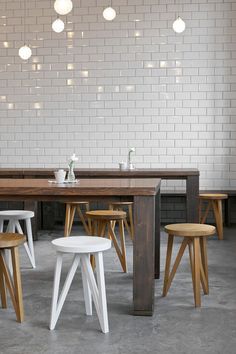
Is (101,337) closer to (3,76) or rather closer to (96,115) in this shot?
(96,115)

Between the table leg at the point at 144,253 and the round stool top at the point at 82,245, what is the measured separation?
0.33 metres

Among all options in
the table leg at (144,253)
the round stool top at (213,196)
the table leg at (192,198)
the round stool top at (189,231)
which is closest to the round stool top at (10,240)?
the table leg at (144,253)

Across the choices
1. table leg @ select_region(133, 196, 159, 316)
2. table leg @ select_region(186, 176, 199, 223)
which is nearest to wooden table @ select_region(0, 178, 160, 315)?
table leg @ select_region(133, 196, 159, 316)

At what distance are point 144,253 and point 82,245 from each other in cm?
54

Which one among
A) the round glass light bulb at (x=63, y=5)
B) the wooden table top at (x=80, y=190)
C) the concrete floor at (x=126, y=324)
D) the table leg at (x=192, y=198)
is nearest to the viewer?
the concrete floor at (x=126, y=324)

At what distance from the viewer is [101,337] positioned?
3.29m

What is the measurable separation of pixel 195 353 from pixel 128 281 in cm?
173

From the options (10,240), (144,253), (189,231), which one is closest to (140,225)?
(144,253)

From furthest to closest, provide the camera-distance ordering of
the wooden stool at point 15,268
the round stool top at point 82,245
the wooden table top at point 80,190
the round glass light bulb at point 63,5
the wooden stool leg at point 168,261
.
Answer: the round glass light bulb at point 63,5 < the wooden stool leg at point 168,261 < the wooden table top at point 80,190 < the wooden stool at point 15,268 < the round stool top at point 82,245

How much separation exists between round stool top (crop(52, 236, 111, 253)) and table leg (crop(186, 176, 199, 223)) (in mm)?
3422

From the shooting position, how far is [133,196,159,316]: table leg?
370 centimetres

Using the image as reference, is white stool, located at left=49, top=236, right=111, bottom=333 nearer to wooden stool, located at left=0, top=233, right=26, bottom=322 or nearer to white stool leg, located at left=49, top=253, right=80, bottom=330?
white stool leg, located at left=49, top=253, right=80, bottom=330

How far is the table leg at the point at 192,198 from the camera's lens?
6.81 m

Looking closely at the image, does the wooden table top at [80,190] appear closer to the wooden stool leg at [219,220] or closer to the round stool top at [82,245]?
the round stool top at [82,245]
